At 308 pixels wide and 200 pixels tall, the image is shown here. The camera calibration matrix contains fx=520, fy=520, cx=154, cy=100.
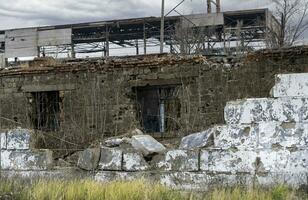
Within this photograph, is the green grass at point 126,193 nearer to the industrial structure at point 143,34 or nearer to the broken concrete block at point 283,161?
the broken concrete block at point 283,161

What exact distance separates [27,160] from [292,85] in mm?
4898

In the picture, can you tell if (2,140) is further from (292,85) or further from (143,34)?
(143,34)

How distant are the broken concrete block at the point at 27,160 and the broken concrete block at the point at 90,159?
691mm

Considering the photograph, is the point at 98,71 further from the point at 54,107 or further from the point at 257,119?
the point at 257,119

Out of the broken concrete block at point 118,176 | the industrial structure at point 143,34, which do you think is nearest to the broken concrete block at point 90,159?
the broken concrete block at point 118,176

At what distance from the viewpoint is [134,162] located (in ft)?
28.7

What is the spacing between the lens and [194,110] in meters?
11.7

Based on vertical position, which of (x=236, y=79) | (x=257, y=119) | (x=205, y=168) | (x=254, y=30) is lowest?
(x=205, y=168)

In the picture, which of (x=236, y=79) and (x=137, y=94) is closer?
(x=236, y=79)

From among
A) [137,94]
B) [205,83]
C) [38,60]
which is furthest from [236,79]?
[38,60]

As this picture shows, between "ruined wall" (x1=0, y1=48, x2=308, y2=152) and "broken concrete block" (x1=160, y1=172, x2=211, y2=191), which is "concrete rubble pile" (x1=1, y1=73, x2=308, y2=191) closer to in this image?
"broken concrete block" (x1=160, y1=172, x2=211, y2=191)

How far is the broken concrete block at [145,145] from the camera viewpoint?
8.73 meters

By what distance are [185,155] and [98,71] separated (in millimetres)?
5338

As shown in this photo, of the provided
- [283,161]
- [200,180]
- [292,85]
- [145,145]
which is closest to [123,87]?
[145,145]
